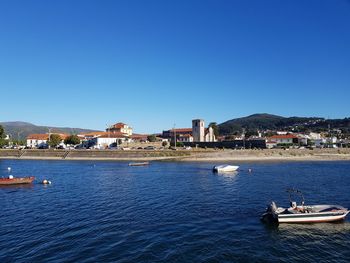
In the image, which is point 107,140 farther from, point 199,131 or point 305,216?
point 305,216

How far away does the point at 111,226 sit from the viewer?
95.3 feet

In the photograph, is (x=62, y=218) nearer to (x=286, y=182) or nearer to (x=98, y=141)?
(x=286, y=182)

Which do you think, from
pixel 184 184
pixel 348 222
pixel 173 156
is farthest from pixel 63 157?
pixel 348 222

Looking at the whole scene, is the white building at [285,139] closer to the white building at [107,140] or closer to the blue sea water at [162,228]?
the white building at [107,140]

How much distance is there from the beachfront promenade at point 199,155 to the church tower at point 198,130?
6134 cm

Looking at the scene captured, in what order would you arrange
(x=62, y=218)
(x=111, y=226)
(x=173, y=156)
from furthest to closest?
(x=173, y=156)
(x=62, y=218)
(x=111, y=226)

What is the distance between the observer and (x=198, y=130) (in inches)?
7426

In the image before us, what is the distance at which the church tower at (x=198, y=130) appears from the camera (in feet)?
616

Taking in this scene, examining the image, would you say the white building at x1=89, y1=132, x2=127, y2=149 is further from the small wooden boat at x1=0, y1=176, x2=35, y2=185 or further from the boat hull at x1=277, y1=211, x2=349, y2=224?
the boat hull at x1=277, y1=211, x2=349, y2=224

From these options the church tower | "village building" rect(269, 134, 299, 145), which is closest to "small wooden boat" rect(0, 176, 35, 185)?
the church tower

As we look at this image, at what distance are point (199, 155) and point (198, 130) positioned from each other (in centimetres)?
7114

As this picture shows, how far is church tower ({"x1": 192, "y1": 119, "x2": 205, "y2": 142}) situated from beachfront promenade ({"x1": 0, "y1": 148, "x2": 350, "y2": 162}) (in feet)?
201

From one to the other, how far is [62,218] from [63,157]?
10483 cm

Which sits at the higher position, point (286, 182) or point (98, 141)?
point (98, 141)
